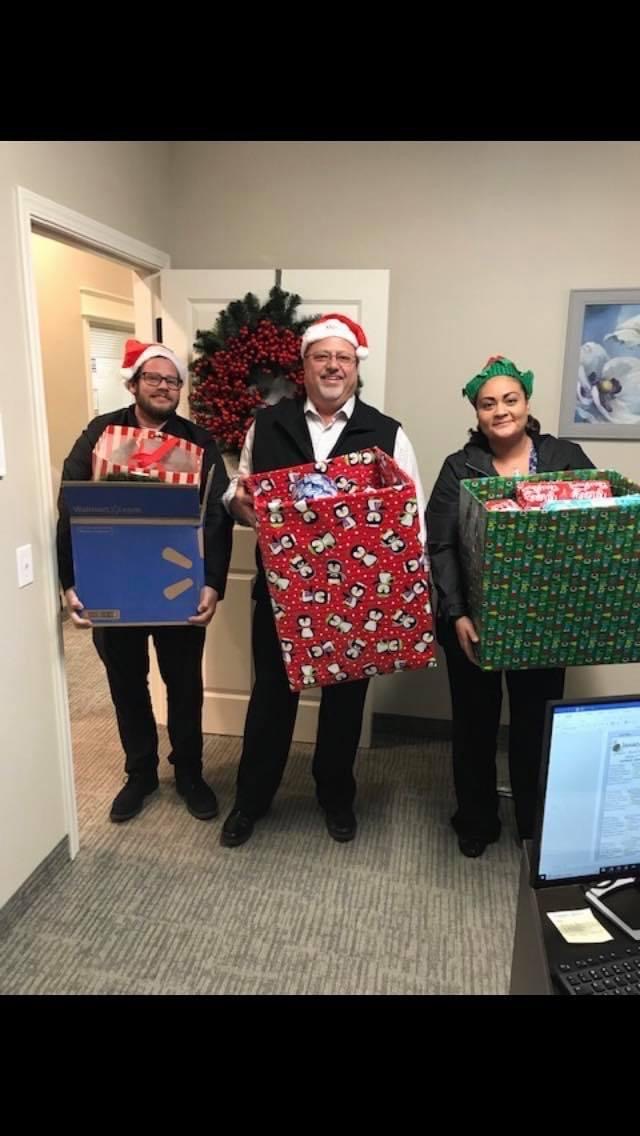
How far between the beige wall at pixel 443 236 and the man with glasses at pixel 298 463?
677 millimetres

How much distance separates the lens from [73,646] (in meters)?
4.22

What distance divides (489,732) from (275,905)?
82 centimetres

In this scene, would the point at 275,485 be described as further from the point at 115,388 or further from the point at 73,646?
the point at 115,388

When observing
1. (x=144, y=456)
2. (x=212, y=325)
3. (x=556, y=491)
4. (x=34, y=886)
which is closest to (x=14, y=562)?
(x=144, y=456)

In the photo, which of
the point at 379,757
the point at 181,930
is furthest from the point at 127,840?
the point at 379,757

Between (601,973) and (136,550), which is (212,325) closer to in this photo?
(136,550)

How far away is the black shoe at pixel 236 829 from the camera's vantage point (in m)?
2.32

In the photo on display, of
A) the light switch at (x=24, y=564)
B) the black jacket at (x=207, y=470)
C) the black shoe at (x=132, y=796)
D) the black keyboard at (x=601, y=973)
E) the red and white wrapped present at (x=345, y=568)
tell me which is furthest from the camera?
the black shoe at (x=132, y=796)

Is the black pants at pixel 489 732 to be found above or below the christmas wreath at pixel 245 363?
below

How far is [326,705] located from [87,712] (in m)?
1.49

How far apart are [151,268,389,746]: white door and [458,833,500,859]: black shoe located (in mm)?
744

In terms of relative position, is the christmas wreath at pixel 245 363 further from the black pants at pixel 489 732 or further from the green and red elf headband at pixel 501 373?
the black pants at pixel 489 732

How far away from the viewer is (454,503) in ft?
6.66

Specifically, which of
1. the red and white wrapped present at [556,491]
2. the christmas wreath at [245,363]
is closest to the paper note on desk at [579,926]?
the red and white wrapped present at [556,491]
